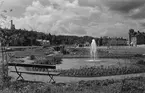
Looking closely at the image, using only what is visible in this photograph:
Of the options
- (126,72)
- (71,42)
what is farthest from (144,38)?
(126,72)

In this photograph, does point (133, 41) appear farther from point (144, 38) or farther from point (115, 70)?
point (115, 70)

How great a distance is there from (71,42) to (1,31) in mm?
138989

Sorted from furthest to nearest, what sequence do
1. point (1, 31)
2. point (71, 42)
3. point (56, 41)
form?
1. point (71, 42)
2. point (56, 41)
3. point (1, 31)

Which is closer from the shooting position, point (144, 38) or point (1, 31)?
point (1, 31)

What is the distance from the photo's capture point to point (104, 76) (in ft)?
36.3

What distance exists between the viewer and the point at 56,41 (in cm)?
13612

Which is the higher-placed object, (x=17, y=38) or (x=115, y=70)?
(x=17, y=38)

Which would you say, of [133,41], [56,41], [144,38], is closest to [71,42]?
[56,41]

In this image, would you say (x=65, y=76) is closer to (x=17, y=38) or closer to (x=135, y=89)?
(x=17, y=38)

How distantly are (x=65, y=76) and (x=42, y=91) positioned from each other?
4.85m

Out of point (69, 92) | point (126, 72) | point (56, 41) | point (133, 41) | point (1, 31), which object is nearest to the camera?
point (69, 92)

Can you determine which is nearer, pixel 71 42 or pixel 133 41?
pixel 71 42

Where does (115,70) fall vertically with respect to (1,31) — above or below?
below

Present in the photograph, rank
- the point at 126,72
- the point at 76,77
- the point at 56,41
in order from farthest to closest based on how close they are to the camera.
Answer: the point at 56,41 → the point at 126,72 → the point at 76,77
